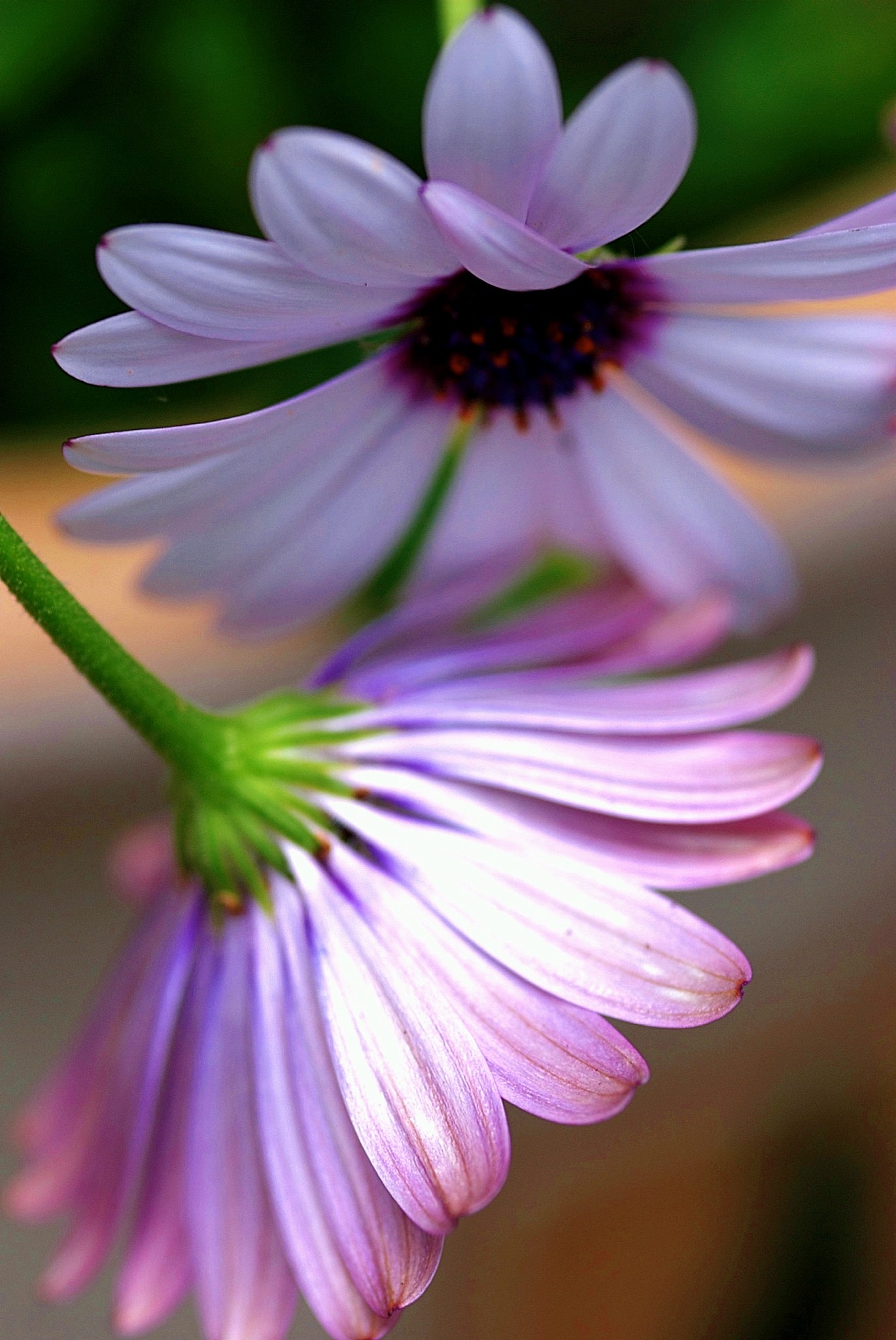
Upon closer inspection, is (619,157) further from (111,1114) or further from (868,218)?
(111,1114)

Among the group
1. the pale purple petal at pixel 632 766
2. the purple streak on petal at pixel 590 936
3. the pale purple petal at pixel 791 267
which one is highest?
the pale purple petal at pixel 791 267

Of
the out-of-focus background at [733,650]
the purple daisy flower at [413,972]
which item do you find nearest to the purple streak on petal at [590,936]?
the purple daisy flower at [413,972]

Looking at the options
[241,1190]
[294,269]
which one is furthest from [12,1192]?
[294,269]

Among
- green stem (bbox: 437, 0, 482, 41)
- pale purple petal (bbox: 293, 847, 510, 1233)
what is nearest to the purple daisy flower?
pale purple petal (bbox: 293, 847, 510, 1233)

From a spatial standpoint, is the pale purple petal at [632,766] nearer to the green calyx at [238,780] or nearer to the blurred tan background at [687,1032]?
the green calyx at [238,780]

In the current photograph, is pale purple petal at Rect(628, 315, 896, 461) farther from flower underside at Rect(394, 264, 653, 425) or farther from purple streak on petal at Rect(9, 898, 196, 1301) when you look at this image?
purple streak on petal at Rect(9, 898, 196, 1301)

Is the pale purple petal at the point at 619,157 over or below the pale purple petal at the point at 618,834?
over

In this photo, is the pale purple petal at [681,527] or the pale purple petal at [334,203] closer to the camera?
the pale purple petal at [334,203]

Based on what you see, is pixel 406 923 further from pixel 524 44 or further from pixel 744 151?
pixel 744 151
